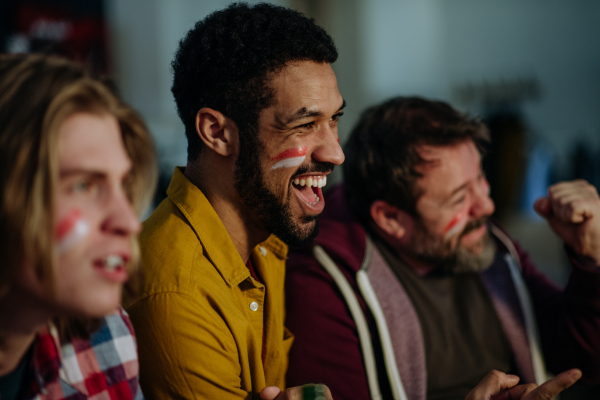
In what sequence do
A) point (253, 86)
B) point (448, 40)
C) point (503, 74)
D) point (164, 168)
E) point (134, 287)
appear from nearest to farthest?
1. point (134, 287)
2. point (253, 86)
3. point (164, 168)
4. point (503, 74)
5. point (448, 40)

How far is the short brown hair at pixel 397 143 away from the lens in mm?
1826

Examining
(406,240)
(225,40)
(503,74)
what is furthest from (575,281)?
(503,74)

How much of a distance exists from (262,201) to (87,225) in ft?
2.05

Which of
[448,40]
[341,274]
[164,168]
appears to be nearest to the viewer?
[341,274]

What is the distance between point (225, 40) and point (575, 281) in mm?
1449

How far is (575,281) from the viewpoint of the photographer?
1.68m

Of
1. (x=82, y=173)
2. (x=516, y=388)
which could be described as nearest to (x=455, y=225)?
(x=516, y=388)

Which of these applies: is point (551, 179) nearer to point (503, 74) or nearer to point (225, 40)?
point (503, 74)

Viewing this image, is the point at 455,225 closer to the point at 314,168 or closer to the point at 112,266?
the point at 314,168

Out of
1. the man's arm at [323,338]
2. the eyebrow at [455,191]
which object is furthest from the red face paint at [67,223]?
the eyebrow at [455,191]

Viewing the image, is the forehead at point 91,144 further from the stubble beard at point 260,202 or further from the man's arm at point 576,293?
the man's arm at point 576,293

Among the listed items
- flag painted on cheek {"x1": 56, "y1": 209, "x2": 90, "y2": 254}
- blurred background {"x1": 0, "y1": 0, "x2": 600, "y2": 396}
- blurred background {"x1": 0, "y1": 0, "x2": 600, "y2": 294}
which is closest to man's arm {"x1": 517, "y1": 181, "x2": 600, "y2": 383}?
flag painted on cheek {"x1": 56, "y1": 209, "x2": 90, "y2": 254}

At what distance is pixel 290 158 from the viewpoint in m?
1.33

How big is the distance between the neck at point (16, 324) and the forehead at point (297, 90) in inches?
29.7
